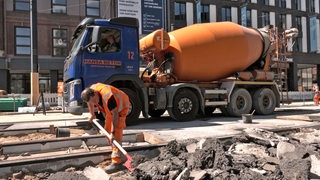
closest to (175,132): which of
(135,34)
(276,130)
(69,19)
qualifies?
(276,130)

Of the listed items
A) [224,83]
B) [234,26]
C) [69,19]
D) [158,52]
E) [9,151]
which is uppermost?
[69,19]

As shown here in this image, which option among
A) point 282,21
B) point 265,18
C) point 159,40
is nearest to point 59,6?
point 159,40

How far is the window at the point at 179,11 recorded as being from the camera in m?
35.4

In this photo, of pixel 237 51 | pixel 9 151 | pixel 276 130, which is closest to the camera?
pixel 9 151

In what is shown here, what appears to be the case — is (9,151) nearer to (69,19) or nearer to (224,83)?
(224,83)

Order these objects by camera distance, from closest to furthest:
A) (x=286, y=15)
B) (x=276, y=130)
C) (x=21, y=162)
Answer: (x=21, y=162)
(x=276, y=130)
(x=286, y=15)

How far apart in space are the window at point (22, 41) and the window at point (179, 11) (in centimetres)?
1597

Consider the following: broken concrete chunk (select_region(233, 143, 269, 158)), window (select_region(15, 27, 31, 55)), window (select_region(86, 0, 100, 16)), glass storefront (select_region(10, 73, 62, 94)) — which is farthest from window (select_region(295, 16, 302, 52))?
broken concrete chunk (select_region(233, 143, 269, 158))

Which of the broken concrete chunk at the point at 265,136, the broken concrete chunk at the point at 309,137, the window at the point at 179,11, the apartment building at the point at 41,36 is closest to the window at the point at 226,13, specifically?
the window at the point at 179,11

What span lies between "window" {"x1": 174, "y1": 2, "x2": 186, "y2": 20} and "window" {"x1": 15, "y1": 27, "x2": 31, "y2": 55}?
1597 cm

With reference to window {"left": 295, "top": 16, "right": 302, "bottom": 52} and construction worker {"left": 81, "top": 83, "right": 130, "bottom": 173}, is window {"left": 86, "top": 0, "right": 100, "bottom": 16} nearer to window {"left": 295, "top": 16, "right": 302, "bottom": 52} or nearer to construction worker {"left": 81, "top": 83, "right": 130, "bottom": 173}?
construction worker {"left": 81, "top": 83, "right": 130, "bottom": 173}

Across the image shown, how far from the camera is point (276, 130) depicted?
7.71 metres

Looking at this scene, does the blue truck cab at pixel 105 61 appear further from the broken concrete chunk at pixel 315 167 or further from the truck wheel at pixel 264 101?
the broken concrete chunk at pixel 315 167

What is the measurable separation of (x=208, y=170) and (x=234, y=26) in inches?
323
